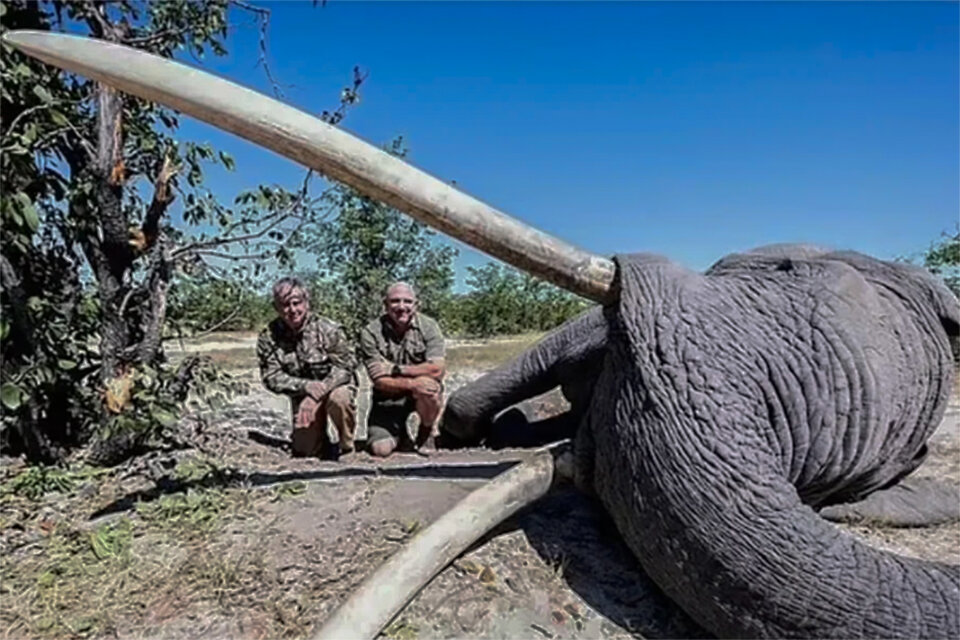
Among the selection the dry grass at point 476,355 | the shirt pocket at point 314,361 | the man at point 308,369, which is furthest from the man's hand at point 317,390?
the dry grass at point 476,355

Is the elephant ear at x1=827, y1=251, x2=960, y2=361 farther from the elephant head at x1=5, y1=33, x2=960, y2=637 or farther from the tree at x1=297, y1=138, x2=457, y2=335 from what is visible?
the tree at x1=297, y1=138, x2=457, y2=335

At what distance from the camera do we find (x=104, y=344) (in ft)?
13.0

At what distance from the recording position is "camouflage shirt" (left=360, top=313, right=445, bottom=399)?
4504 millimetres

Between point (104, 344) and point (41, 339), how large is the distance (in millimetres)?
271

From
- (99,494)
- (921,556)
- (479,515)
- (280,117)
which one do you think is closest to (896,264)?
(921,556)

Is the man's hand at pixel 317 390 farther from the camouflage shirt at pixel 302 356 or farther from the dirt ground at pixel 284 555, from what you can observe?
the dirt ground at pixel 284 555

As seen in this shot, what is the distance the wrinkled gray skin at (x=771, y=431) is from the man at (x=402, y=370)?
1.74 meters

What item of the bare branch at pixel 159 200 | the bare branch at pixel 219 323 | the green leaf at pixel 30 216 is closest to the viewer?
the green leaf at pixel 30 216

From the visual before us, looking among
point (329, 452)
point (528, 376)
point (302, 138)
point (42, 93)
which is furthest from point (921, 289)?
point (42, 93)

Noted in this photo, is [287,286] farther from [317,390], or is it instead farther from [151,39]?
[151,39]

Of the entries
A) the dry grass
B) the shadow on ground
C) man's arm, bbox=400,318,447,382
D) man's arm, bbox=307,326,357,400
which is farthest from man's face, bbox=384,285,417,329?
the dry grass

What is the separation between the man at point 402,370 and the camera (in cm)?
440

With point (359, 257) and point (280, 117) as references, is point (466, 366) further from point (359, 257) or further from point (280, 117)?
point (280, 117)

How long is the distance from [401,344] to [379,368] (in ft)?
0.62
